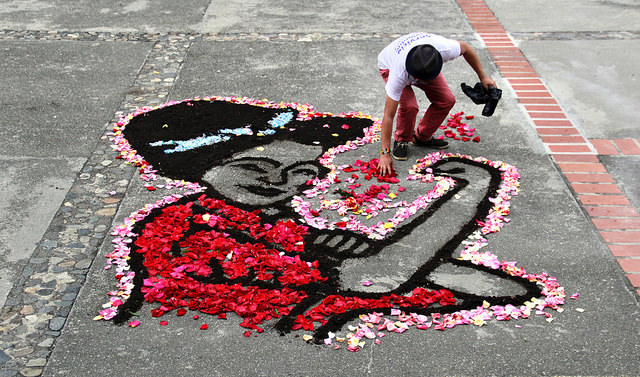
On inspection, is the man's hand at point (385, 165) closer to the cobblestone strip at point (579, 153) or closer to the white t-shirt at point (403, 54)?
the white t-shirt at point (403, 54)

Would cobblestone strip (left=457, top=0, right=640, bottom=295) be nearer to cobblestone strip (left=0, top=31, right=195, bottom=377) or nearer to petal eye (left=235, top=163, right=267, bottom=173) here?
petal eye (left=235, top=163, right=267, bottom=173)

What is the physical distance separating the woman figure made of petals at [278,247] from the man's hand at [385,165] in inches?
15.7

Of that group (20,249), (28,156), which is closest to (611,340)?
(20,249)

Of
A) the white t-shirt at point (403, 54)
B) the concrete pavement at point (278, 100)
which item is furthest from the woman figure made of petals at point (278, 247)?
the white t-shirt at point (403, 54)

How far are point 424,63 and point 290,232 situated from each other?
1.54 meters

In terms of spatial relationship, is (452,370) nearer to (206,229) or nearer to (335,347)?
(335,347)

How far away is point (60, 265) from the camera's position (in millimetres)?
3814

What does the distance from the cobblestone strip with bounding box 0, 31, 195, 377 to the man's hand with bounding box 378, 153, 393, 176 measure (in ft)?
6.39

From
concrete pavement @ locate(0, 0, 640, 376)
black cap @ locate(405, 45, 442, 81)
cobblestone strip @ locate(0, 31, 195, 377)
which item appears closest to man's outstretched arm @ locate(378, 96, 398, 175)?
black cap @ locate(405, 45, 442, 81)

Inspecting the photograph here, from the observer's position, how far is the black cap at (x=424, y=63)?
4.43m

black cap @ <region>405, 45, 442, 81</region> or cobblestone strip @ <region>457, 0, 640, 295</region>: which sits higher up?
black cap @ <region>405, 45, 442, 81</region>

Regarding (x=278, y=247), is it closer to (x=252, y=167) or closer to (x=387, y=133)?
(x=252, y=167)

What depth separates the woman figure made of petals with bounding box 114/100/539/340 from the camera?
11.5 ft

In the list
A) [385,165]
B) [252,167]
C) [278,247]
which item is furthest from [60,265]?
[385,165]
